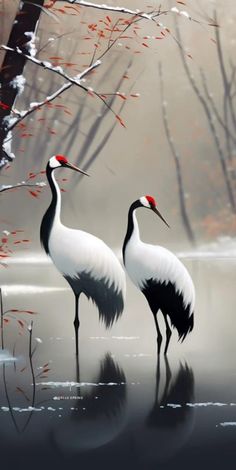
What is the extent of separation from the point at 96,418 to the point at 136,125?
4310 millimetres

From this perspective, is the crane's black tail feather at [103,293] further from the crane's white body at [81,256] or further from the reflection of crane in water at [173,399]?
the reflection of crane in water at [173,399]

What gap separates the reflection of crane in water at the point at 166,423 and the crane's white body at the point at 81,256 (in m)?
0.74

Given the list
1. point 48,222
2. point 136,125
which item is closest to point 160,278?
point 48,222

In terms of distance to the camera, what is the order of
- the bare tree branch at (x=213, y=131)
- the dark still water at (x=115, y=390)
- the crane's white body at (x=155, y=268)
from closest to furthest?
the dark still water at (x=115, y=390)
the crane's white body at (x=155, y=268)
the bare tree branch at (x=213, y=131)

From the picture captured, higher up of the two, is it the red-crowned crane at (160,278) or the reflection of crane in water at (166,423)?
the red-crowned crane at (160,278)

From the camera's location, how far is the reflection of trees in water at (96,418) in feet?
12.9

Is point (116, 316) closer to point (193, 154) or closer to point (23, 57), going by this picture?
point (23, 57)

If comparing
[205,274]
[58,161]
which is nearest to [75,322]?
[58,161]

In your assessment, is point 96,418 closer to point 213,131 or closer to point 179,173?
point 179,173

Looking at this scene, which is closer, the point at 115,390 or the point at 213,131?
the point at 115,390

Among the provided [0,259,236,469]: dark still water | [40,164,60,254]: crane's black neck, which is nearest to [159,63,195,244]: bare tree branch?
[0,259,236,469]: dark still water

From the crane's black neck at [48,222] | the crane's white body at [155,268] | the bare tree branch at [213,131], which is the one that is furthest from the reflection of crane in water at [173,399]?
the bare tree branch at [213,131]

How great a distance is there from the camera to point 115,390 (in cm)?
459

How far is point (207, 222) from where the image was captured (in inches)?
362
